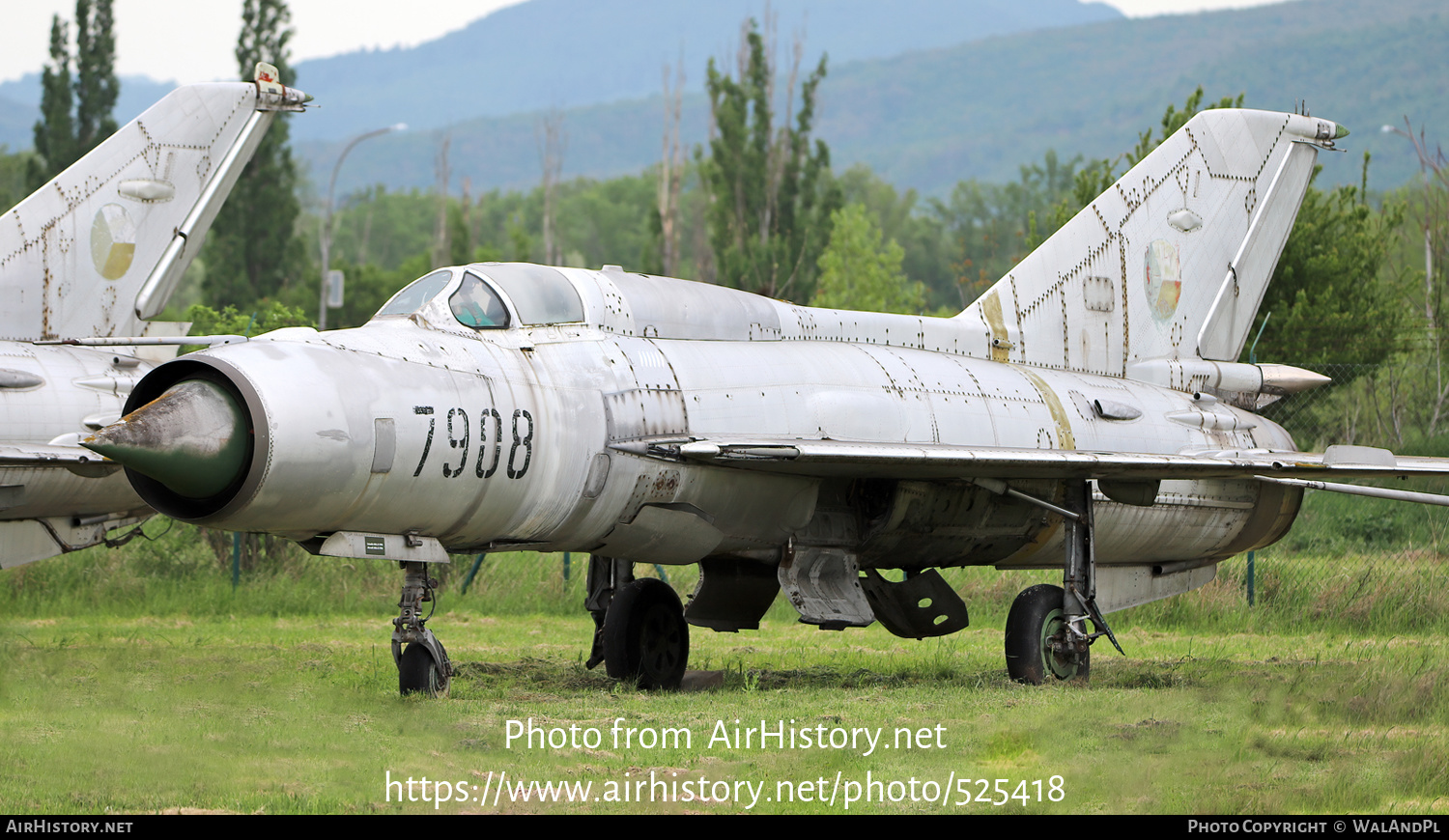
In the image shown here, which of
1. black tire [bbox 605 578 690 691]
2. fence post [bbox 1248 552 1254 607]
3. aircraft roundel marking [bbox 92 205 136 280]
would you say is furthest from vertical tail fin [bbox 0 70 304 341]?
fence post [bbox 1248 552 1254 607]

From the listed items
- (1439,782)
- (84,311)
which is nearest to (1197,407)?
(1439,782)

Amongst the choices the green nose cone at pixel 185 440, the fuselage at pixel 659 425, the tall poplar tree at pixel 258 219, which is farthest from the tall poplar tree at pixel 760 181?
the green nose cone at pixel 185 440

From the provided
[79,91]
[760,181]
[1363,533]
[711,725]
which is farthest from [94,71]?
[711,725]

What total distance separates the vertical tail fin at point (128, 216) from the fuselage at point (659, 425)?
5228 mm

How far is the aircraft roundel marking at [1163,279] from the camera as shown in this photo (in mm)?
13531

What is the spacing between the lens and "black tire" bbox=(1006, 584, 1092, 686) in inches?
439

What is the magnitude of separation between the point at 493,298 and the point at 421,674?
2.32 meters

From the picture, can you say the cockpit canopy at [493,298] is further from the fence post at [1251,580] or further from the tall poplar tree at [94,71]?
the tall poplar tree at [94,71]

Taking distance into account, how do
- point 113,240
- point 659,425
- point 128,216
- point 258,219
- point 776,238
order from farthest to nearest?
point 258,219
point 776,238
point 128,216
point 113,240
point 659,425

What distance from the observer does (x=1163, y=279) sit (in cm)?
1361

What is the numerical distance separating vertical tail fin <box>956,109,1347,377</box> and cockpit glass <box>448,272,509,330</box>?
4.46 meters

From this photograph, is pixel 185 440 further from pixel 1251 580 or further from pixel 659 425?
pixel 1251 580

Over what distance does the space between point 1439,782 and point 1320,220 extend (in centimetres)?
1626
